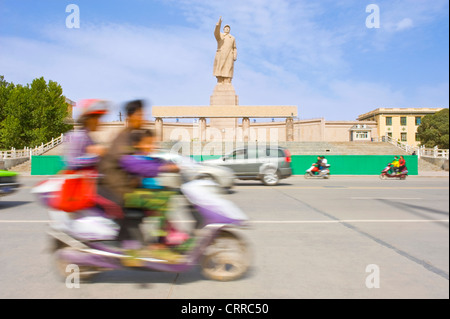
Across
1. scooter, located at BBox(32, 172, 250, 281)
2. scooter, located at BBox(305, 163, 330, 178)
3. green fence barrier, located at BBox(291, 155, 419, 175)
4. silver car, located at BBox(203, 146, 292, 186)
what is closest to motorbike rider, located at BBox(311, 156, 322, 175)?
scooter, located at BBox(305, 163, 330, 178)

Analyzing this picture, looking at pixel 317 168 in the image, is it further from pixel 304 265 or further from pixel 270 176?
pixel 304 265

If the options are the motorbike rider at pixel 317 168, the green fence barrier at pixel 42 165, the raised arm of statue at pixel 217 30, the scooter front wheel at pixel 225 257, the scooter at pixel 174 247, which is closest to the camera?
the scooter at pixel 174 247

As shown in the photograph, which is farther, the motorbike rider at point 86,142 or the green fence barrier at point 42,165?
the green fence barrier at point 42,165

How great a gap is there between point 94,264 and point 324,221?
4568 mm

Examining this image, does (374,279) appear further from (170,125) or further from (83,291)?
(170,125)

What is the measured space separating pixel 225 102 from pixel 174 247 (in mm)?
40071

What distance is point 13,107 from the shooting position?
120 ft

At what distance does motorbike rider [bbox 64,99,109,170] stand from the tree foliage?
38.8m

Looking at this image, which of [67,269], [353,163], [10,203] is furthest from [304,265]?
[353,163]

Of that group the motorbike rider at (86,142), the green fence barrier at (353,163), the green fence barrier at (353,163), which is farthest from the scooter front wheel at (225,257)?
the green fence barrier at (353,163)

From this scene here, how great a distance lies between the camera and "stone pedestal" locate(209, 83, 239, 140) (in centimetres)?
4278

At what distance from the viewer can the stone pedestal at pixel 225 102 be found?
140ft

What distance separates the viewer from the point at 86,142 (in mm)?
3551

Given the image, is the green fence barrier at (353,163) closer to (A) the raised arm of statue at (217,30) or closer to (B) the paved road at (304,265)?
(B) the paved road at (304,265)
